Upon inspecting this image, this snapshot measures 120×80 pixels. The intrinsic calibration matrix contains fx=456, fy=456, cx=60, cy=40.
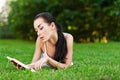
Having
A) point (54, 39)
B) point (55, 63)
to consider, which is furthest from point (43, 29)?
point (55, 63)

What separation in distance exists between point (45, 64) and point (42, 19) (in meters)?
0.68

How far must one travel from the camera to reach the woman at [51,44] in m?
6.37

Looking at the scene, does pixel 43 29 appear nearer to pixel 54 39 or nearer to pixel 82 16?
pixel 54 39

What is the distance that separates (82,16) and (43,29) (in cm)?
1366

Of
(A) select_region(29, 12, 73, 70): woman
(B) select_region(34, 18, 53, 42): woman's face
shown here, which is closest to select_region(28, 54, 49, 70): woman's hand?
(A) select_region(29, 12, 73, 70): woman

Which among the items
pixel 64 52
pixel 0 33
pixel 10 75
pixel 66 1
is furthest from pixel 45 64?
pixel 0 33

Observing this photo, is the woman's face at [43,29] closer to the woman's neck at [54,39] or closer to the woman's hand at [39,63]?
the woman's neck at [54,39]

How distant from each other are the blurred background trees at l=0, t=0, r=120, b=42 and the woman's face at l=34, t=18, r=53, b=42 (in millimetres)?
11763

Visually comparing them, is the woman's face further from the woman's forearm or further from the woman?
the woman's forearm

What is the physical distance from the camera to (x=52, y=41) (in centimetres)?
672

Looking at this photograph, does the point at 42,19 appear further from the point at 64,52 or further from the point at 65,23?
the point at 65,23

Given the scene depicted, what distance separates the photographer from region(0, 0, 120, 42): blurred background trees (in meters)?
19.3

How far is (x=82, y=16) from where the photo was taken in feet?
65.4

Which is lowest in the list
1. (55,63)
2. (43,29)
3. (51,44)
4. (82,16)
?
(82,16)
